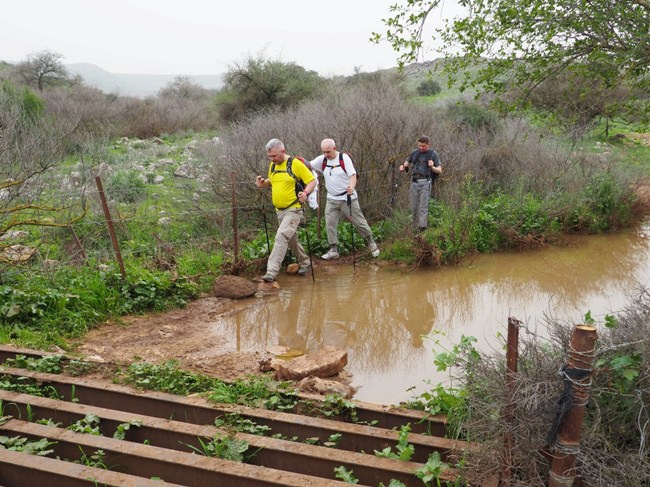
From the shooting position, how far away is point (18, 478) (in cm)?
375

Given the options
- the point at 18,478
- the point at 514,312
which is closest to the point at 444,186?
the point at 514,312

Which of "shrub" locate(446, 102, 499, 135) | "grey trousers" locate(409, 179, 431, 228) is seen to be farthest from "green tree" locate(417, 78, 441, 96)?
"grey trousers" locate(409, 179, 431, 228)

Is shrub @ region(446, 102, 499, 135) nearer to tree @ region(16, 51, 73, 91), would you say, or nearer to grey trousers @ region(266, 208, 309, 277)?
grey trousers @ region(266, 208, 309, 277)

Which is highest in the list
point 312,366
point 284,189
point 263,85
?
point 263,85

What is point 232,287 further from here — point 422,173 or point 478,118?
point 478,118

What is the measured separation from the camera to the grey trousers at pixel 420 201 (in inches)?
407

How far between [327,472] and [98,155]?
11.5 metres

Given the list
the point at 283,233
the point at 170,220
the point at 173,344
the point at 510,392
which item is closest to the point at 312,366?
the point at 173,344

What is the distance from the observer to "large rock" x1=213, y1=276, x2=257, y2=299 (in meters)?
8.31

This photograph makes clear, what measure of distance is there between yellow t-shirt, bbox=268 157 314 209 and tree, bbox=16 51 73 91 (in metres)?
32.8

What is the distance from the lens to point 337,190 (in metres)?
9.45

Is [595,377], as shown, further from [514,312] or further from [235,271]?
[235,271]

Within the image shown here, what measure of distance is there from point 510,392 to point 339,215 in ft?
22.4

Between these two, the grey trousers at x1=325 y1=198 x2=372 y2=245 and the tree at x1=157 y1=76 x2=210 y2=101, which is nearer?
the grey trousers at x1=325 y1=198 x2=372 y2=245
